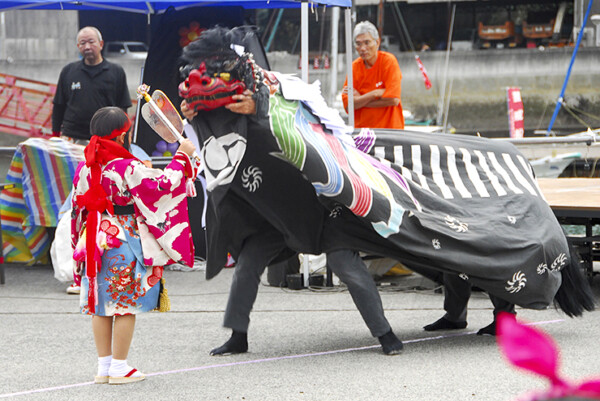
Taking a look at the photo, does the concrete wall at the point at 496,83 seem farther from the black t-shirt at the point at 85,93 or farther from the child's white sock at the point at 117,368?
the child's white sock at the point at 117,368

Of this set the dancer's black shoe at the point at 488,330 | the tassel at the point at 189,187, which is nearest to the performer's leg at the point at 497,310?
the dancer's black shoe at the point at 488,330

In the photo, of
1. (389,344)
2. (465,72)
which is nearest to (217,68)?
(389,344)

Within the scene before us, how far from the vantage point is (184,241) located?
475 cm

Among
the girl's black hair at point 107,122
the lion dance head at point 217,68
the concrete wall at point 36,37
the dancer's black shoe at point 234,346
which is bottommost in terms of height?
the concrete wall at point 36,37

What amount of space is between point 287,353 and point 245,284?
1.39 ft

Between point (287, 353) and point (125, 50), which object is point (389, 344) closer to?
point (287, 353)

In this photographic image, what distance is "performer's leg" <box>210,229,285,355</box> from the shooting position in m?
5.29

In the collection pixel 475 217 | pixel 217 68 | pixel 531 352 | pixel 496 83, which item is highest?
pixel 531 352

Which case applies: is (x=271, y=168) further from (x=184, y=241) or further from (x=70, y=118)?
(x=70, y=118)

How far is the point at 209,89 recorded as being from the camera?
15.6 ft

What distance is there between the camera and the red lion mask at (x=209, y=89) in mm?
4746

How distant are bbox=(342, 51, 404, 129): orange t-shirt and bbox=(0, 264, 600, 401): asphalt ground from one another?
4.03 ft

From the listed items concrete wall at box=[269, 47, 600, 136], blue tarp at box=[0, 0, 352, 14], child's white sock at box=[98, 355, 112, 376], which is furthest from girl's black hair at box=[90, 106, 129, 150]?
concrete wall at box=[269, 47, 600, 136]

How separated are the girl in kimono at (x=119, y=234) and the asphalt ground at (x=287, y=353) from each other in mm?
316
